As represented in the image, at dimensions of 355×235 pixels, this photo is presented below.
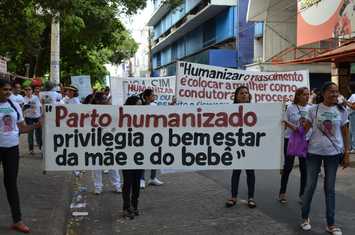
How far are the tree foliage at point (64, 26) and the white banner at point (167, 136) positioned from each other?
139 inches

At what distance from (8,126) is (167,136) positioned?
196 centimetres

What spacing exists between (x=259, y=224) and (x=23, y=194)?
11.8 ft

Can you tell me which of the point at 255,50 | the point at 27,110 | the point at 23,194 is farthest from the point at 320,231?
the point at 255,50

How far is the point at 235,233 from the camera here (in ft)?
22.2

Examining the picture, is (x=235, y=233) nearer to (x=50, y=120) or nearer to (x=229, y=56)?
(x=50, y=120)

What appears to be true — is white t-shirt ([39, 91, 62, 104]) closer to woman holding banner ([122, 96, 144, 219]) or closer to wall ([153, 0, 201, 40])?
woman holding banner ([122, 96, 144, 219])

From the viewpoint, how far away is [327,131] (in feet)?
21.6

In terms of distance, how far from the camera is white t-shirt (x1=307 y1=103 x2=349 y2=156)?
21.6 ft

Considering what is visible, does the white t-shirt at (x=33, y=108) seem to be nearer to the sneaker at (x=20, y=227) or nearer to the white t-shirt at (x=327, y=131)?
the sneaker at (x=20, y=227)

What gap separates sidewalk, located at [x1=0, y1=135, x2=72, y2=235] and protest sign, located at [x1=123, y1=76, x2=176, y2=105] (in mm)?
4236

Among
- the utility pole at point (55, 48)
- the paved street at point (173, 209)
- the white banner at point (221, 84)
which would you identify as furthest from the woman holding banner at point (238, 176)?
the utility pole at point (55, 48)

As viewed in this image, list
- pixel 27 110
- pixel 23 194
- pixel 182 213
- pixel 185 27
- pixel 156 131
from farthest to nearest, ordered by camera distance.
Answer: pixel 185 27 → pixel 27 110 → pixel 23 194 → pixel 182 213 → pixel 156 131

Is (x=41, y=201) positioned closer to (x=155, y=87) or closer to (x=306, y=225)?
(x=306, y=225)

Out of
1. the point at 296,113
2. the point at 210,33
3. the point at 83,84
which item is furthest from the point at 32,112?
the point at 210,33
